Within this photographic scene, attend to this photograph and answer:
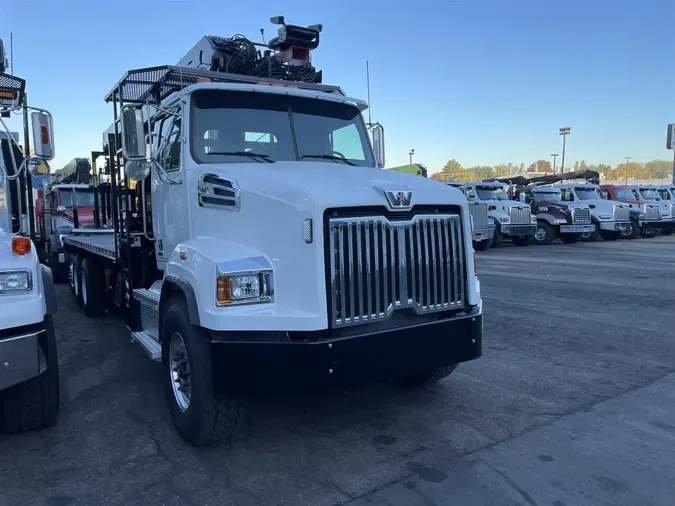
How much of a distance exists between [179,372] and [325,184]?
1757 millimetres

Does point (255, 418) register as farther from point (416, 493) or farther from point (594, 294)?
point (594, 294)

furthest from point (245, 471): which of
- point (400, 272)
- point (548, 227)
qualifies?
point (548, 227)

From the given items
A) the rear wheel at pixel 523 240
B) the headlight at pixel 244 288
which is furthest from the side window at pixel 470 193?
the headlight at pixel 244 288

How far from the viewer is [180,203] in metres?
4.76

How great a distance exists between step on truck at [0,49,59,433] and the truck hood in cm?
147

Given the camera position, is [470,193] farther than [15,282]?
Yes

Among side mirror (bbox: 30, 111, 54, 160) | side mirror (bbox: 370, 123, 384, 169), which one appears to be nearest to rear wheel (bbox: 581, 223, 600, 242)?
side mirror (bbox: 370, 123, 384, 169)

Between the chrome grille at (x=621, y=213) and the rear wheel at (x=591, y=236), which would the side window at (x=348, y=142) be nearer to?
the rear wheel at (x=591, y=236)

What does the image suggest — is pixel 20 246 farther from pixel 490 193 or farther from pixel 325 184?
pixel 490 193

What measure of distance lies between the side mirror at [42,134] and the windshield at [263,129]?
1.26m

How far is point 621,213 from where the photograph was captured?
2244 centimetres

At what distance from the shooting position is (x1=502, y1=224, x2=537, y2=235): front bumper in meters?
19.8

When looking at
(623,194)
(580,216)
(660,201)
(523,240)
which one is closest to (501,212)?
(523,240)

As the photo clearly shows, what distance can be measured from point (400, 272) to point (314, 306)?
2.16ft
